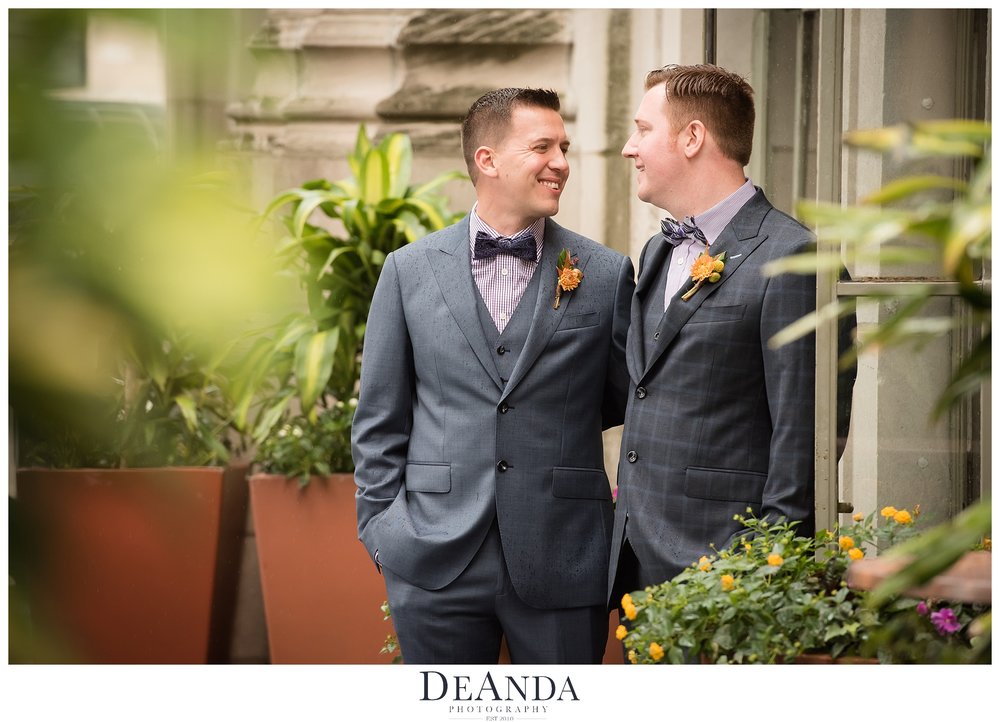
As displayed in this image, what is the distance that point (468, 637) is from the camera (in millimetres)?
2236

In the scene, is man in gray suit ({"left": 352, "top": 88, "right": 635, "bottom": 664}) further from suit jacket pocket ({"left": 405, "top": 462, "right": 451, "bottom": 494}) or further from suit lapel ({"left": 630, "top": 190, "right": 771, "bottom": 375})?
suit lapel ({"left": 630, "top": 190, "right": 771, "bottom": 375})

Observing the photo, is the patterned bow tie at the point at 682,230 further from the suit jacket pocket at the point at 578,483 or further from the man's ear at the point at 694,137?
the suit jacket pocket at the point at 578,483

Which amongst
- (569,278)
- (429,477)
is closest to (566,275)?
(569,278)

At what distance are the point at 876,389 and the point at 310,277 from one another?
1805mm

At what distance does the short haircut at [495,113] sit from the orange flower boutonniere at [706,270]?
511 mm

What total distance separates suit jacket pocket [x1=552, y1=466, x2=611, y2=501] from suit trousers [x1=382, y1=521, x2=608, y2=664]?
0.15m

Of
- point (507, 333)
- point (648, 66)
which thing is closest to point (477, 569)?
point (507, 333)

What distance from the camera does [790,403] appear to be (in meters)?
1.96

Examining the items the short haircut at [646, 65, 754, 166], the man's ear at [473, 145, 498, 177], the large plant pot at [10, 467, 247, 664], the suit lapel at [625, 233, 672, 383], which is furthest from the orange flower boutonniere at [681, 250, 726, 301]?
the large plant pot at [10, 467, 247, 664]

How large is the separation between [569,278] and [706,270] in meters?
0.34

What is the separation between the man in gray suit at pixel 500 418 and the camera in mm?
2225

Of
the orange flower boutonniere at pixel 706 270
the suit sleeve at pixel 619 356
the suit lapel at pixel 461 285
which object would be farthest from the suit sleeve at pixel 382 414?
the orange flower boutonniere at pixel 706 270
